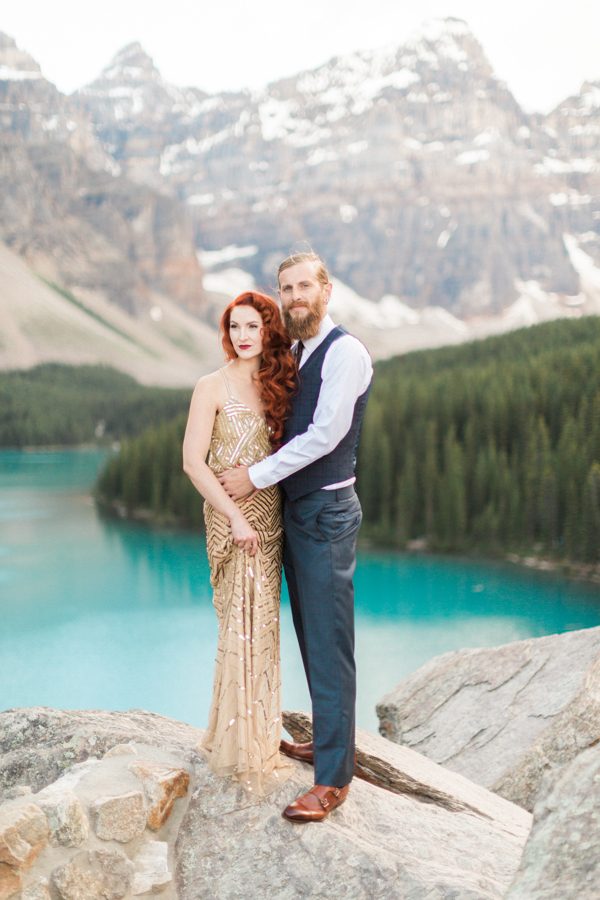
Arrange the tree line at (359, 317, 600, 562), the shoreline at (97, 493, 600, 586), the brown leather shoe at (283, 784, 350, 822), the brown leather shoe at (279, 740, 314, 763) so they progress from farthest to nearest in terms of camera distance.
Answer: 1. the tree line at (359, 317, 600, 562)
2. the shoreline at (97, 493, 600, 586)
3. the brown leather shoe at (279, 740, 314, 763)
4. the brown leather shoe at (283, 784, 350, 822)

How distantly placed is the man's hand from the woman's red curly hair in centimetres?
32

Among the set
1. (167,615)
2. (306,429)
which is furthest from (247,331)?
(167,615)

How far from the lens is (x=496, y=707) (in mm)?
10273

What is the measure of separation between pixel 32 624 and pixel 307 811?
32867mm

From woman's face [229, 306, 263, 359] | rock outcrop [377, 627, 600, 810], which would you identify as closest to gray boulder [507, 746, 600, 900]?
woman's face [229, 306, 263, 359]

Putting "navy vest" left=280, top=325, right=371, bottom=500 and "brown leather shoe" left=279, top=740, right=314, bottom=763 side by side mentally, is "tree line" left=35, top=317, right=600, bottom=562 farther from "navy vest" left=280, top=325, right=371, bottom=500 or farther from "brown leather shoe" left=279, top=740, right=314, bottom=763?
"navy vest" left=280, top=325, right=371, bottom=500

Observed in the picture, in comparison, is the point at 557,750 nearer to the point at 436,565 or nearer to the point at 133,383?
the point at 436,565

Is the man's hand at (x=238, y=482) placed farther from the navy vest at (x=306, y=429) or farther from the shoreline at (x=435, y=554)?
the shoreline at (x=435, y=554)

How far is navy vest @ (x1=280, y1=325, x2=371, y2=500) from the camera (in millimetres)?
5785

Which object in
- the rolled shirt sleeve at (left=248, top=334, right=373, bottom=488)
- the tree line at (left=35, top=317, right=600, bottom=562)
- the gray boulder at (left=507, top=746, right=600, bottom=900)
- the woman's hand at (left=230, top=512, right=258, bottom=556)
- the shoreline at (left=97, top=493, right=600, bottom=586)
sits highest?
the rolled shirt sleeve at (left=248, top=334, right=373, bottom=488)

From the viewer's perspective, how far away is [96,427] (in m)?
140

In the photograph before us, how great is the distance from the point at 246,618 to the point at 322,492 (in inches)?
35.0

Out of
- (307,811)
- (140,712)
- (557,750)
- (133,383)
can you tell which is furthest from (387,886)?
(133,383)

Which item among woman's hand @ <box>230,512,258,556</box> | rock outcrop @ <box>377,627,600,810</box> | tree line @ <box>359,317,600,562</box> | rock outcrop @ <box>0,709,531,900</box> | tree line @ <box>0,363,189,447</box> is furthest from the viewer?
tree line @ <box>0,363,189,447</box>
